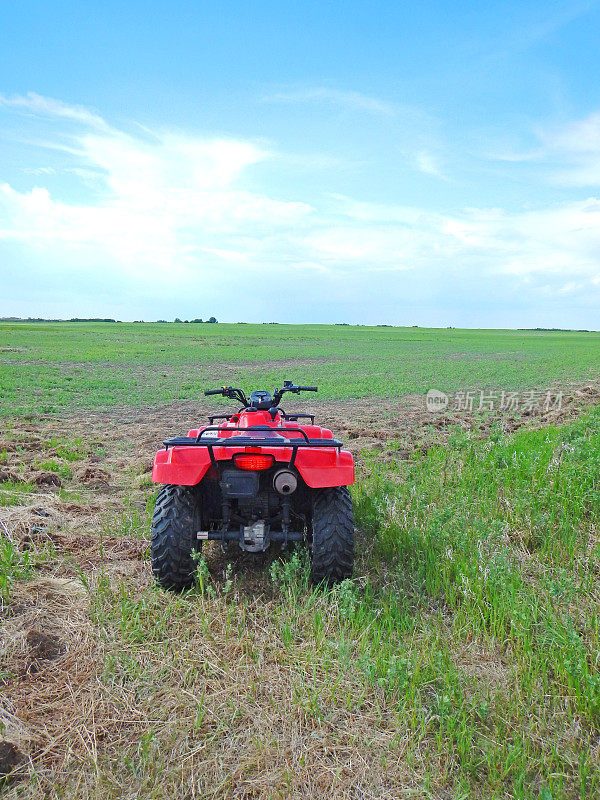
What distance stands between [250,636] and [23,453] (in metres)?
6.54

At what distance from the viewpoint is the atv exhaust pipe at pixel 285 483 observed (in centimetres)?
389

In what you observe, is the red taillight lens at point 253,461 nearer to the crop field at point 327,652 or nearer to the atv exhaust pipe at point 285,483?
the atv exhaust pipe at point 285,483

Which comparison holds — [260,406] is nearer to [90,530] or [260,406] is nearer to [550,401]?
[90,530]

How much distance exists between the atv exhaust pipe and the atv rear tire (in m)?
0.70

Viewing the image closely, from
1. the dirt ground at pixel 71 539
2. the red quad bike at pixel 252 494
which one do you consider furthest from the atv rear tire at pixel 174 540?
the dirt ground at pixel 71 539

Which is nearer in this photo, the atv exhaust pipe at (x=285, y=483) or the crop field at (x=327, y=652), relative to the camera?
the crop field at (x=327, y=652)

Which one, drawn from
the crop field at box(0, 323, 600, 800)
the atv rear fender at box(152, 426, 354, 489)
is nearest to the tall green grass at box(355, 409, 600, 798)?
the crop field at box(0, 323, 600, 800)

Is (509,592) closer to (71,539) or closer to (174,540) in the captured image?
(174,540)

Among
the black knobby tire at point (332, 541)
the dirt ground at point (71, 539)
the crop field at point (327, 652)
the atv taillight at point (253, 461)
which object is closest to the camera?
the crop field at point (327, 652)

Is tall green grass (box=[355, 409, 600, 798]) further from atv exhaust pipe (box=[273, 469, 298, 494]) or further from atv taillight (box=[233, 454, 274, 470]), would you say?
atv taillight (box=[233, 454, 274, 470])

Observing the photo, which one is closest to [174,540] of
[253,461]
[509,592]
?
[253,461]

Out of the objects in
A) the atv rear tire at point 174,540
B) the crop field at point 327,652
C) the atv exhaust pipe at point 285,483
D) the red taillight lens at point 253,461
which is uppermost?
the red taillight lens at point 253,461

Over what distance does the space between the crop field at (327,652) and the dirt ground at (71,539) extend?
18mm

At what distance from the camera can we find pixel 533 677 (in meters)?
3.13
